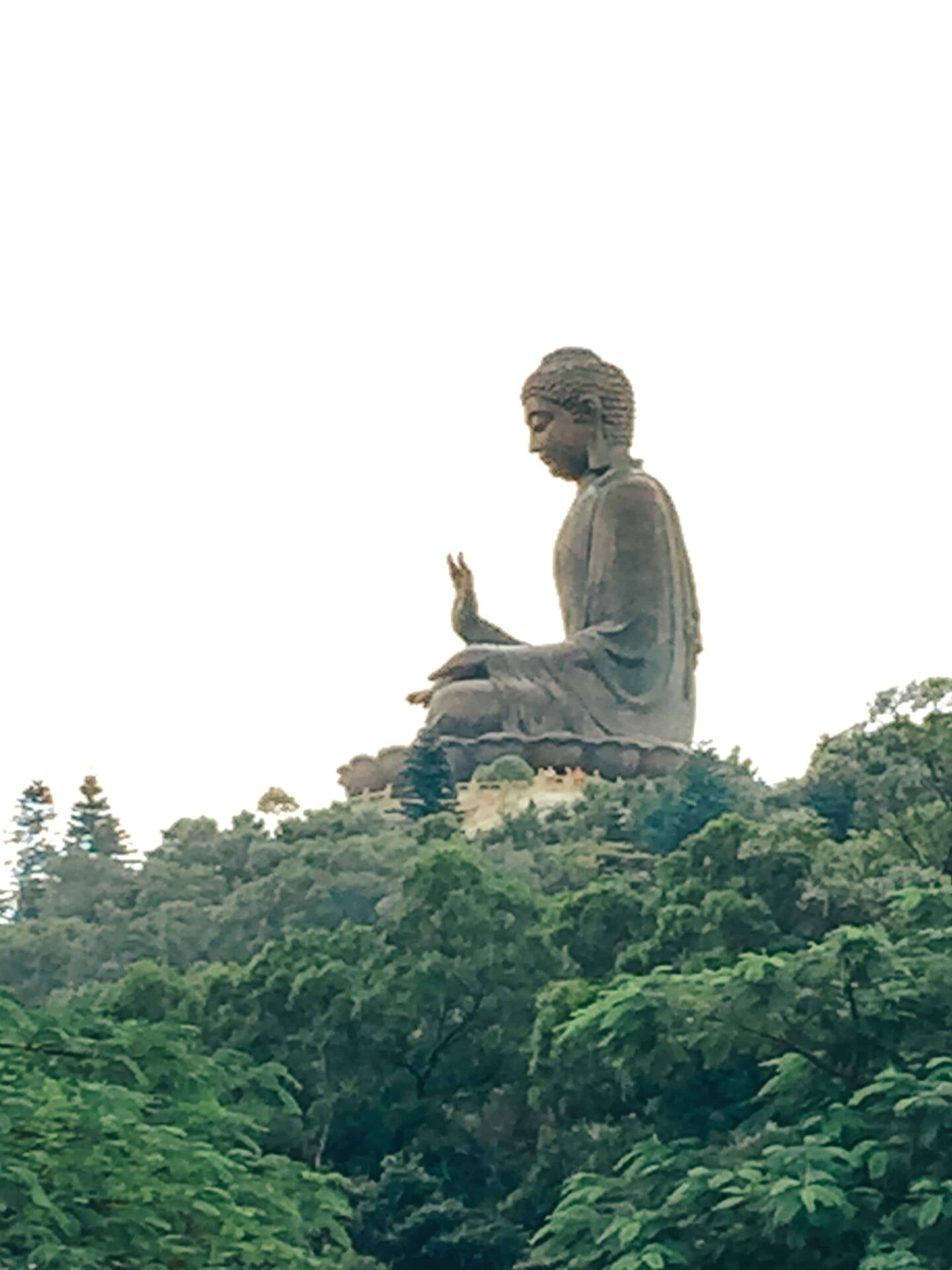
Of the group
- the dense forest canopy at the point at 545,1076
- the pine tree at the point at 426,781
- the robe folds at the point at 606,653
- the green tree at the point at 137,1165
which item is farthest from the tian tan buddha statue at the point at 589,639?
the green tree at the point at 137,1165

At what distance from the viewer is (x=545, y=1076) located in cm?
1838

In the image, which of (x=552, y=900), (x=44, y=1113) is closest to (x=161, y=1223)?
(x=44, y=1113)

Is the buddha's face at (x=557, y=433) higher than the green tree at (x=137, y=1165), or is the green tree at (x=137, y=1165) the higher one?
the buddha's face at (x=557, y=433)

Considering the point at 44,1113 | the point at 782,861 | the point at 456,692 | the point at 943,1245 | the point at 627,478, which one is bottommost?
the point at 943,1245

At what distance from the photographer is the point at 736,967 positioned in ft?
54.5

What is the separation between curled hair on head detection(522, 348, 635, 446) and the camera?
3503cm

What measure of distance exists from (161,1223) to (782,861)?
5.16 metres

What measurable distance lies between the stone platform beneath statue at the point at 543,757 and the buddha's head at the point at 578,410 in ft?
10.4

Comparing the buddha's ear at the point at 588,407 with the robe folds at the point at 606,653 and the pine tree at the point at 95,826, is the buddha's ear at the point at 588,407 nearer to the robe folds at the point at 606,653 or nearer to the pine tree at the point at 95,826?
the robe folds at the point at 606,653

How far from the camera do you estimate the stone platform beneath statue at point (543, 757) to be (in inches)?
1340

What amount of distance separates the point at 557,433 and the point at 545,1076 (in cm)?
1750

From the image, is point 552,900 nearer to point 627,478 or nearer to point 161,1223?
point 161,1223

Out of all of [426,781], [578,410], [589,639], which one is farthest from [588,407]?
[426,781]

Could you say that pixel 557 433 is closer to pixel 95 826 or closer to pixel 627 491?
pixel 627 491
